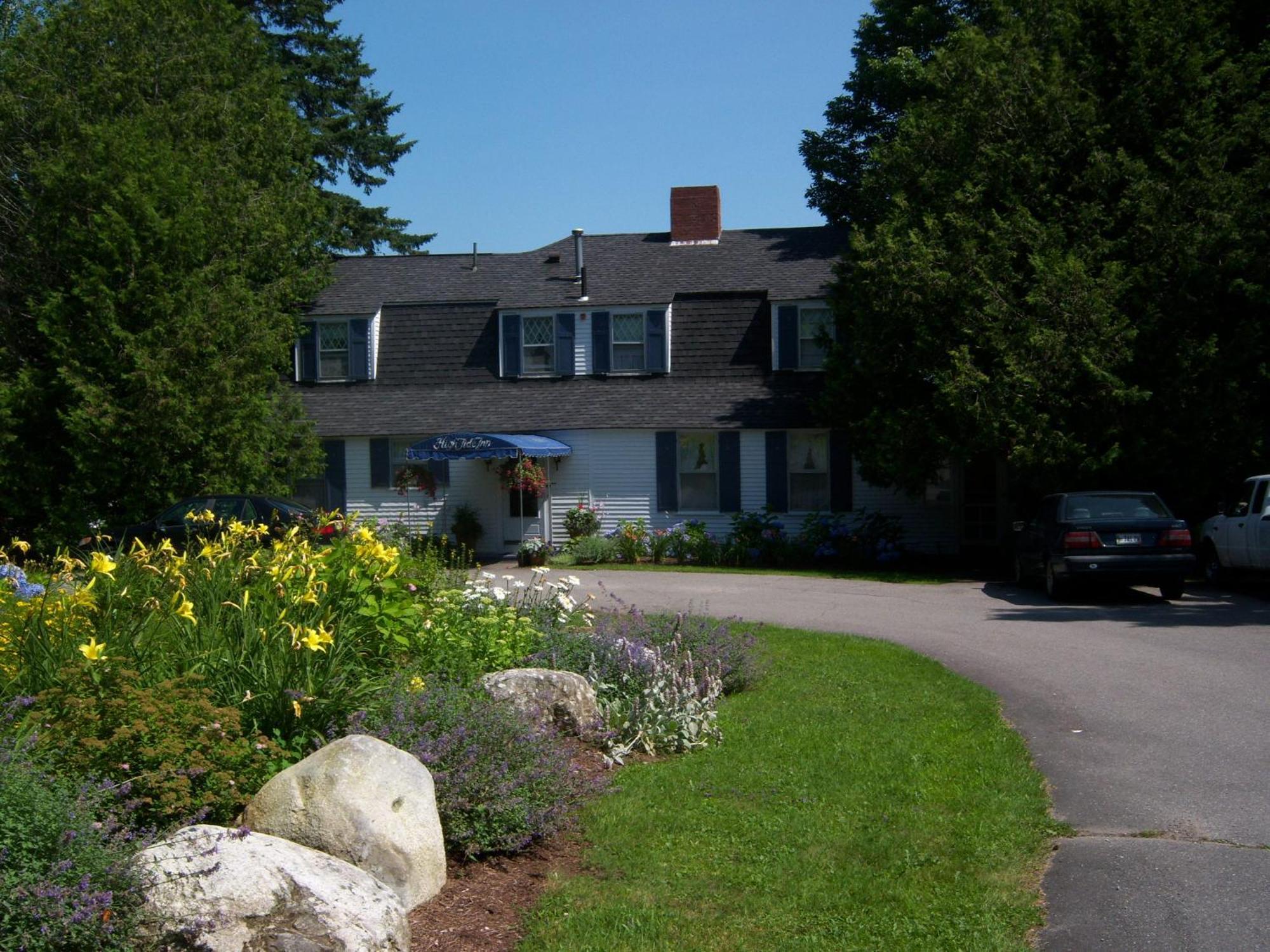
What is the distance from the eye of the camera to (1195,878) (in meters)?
5.94

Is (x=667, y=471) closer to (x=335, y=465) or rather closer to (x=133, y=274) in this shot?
(x=335, y=465)

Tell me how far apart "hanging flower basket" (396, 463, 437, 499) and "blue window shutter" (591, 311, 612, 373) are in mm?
4581

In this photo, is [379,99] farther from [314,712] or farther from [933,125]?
[314,712]

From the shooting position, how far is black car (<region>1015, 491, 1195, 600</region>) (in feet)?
56.1

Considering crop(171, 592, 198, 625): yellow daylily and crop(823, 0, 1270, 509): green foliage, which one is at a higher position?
crop(823, 0, 1270, 509): green foliage

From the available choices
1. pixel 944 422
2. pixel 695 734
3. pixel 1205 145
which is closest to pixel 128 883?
pixel 695 734

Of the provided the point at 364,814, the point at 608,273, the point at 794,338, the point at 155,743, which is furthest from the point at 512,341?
the point at 364,814

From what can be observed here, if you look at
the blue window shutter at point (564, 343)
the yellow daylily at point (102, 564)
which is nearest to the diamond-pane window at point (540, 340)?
the blue window shutter at point (564, 343)

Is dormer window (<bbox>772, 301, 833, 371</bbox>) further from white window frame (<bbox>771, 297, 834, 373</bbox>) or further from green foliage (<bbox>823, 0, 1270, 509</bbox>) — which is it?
green foliage (<bbox>823, 0, 1270, 509</bbox>)

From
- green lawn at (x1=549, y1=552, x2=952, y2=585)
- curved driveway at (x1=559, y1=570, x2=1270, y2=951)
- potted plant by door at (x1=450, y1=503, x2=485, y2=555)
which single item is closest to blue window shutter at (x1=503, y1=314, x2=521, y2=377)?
potted plant by door at (x1=450, y1=503, x2=485, y2=555)

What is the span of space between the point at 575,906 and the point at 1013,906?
198cm

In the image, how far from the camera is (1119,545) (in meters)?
17.2

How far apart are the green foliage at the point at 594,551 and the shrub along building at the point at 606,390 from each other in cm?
165

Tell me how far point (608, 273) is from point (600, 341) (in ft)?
7.55
